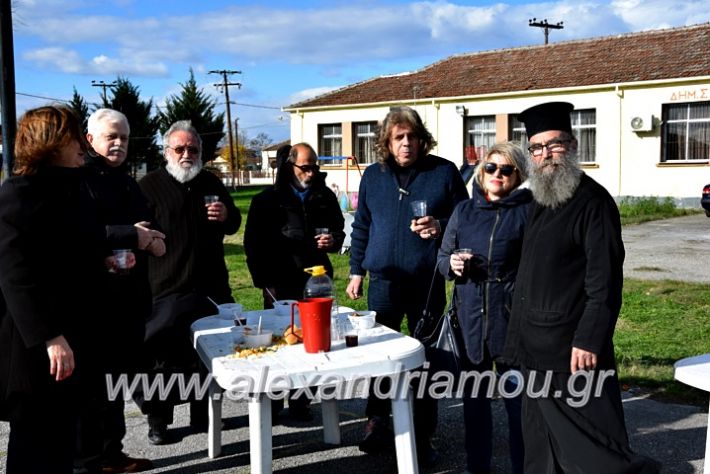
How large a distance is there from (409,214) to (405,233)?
12 cm

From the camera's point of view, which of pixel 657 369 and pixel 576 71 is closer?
pixel 657 369

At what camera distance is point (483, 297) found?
400cm

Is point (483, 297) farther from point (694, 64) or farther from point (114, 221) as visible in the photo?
point (694, 64)

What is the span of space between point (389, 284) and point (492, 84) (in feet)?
74.8

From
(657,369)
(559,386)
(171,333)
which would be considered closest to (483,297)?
(559,386)

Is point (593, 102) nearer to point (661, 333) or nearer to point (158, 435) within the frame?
point (661, 333)

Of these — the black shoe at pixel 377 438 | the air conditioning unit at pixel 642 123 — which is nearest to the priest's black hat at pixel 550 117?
the black shoe at pixel 377 438

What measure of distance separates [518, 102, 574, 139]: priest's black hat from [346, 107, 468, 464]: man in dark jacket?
1.14 meters

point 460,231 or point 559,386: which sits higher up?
point 460,231

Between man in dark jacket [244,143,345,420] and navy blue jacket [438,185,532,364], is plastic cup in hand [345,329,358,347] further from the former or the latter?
man in dark jacket [244,143,345,420]

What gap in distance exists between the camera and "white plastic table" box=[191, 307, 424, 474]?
330 centimetres

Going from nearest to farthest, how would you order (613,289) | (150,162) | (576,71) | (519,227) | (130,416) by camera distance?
(613,289) < (519,227) < (130,416) < (576,71) < (150,162)

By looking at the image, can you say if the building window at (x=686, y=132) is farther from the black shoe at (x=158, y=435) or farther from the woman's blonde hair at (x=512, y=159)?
the black shoe at (x=158, y=435)

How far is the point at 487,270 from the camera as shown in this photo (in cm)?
396
